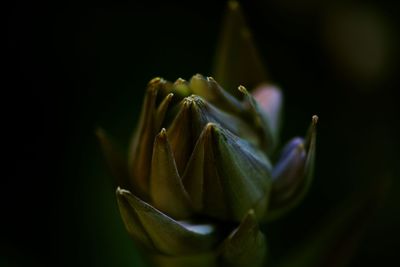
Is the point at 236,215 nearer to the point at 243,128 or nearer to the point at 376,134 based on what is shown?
the point at 243,128

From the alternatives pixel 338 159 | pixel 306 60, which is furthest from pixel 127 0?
pixel 338 159

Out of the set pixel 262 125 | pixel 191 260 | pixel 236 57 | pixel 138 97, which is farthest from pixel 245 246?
pixel 138 97

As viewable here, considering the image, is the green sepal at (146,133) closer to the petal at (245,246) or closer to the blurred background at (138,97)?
the petal at (245,246)

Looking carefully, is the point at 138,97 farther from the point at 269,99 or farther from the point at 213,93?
the point at 213,93

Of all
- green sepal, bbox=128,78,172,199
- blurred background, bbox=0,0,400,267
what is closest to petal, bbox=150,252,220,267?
green sepal, bbox=128,78,172,199

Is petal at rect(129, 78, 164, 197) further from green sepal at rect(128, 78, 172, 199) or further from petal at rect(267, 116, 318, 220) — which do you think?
petal at rect(267, 116, 318, 220)

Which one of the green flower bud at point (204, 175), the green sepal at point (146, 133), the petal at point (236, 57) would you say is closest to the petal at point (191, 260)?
the green flower bud at point (204, 175)
